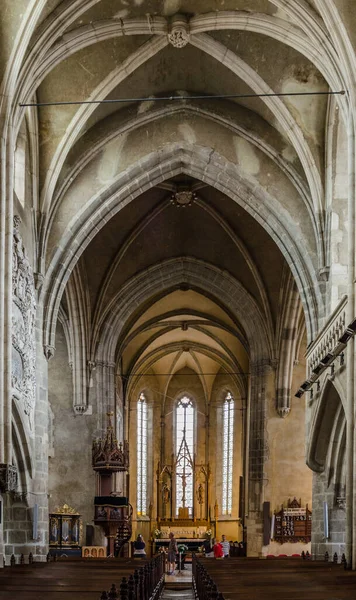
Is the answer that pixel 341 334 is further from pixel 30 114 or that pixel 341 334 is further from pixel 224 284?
pixel 224 284

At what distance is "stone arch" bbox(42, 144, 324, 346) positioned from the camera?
22.3 m

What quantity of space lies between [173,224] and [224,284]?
2.67 meters

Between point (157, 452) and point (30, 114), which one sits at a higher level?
point (30, 114)

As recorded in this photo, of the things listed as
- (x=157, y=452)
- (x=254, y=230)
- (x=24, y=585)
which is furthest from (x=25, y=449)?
(x=157, y=452)

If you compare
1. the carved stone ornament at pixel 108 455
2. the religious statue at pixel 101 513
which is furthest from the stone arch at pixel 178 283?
the religious statue at pixel 101 513

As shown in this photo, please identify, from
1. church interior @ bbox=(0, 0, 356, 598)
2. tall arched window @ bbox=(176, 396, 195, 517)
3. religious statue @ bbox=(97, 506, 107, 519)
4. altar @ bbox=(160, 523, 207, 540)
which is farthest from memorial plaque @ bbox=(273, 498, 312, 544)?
tall arched window @ bbox=(176, 396, 195, 517)

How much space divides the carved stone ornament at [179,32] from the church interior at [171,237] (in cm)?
3

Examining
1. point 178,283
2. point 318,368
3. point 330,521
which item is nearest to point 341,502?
point 330,521

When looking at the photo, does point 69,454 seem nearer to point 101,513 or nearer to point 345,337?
point 101,513

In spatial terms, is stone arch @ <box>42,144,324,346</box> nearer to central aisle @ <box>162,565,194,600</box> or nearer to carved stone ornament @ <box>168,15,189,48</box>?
carved stone ornament @ <box>168,15,189,48</box>

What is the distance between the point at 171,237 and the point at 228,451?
16.3m

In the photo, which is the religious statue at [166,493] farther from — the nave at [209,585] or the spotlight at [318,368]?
the nave at [209,585]

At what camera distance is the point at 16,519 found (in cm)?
2044

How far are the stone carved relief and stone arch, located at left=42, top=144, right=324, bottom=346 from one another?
4.84 ft
